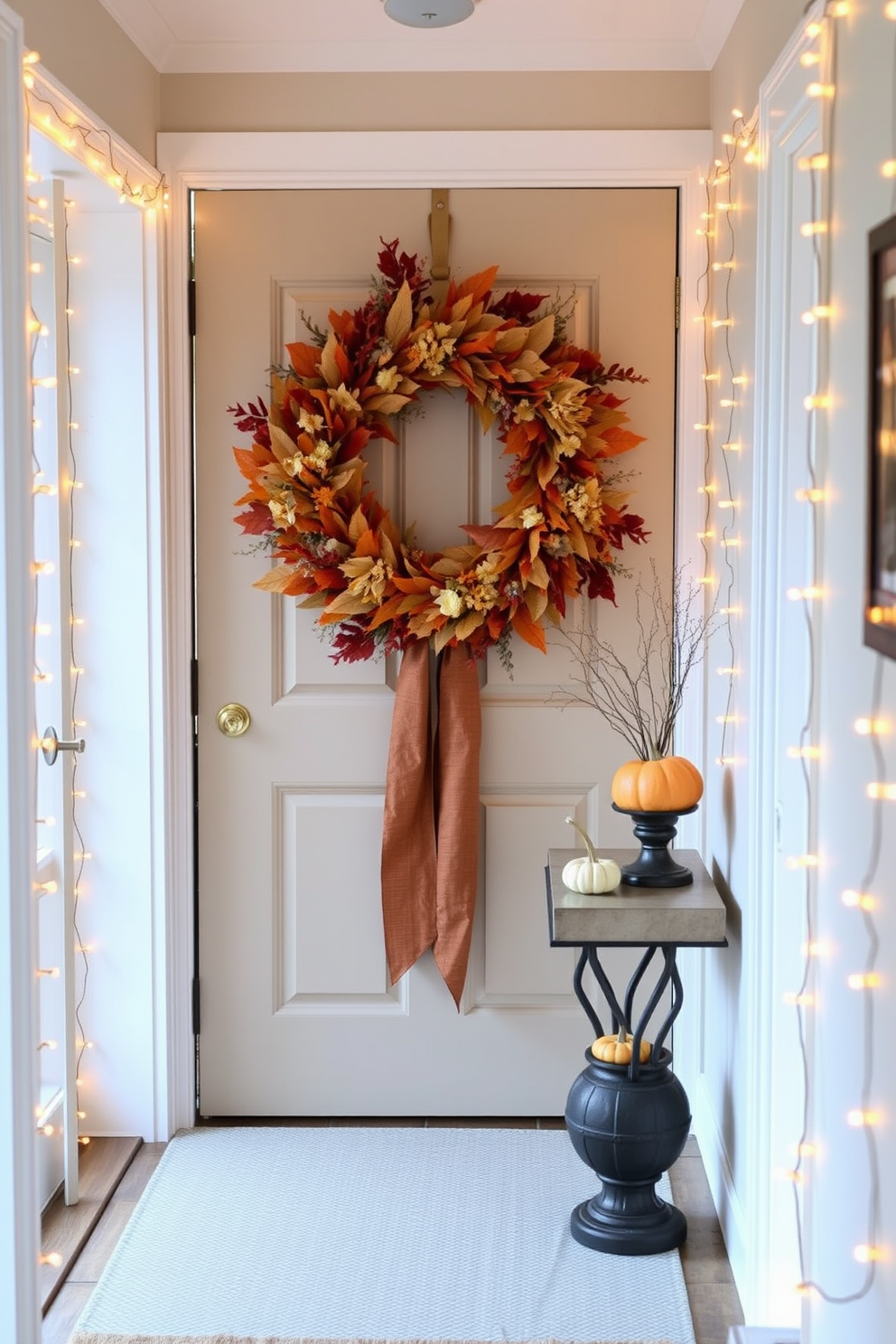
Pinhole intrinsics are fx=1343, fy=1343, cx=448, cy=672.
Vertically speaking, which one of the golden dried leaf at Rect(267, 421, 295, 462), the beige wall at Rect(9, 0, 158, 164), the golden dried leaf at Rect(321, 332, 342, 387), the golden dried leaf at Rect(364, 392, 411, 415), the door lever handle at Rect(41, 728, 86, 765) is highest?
the beige wall at Rect(9, 0, 158, 164)

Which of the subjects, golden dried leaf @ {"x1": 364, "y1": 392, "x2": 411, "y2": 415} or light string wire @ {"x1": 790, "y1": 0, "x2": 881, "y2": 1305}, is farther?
golden dried leaf @ {"x1": 364, "y1": 392, "x2": 411, "y2": 415}

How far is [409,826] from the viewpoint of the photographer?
10.2 feet

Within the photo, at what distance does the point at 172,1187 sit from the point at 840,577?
2.03m

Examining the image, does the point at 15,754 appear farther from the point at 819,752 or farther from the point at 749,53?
the point at 749,53

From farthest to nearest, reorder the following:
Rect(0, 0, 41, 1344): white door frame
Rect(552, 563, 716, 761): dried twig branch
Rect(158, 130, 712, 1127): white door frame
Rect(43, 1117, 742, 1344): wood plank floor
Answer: Rect(552, 563, 716, 761): dried twig branch → Rect(158, 130, 712, 1127): white door frame → Rect(43, 1117, 742, 1344): wood plank floor → Rect(0, 0, 41, 1344): white door frame

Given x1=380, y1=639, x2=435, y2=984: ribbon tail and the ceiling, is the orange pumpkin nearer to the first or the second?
x1=380, y1=639, x2=435, y2=984: ribbon tail

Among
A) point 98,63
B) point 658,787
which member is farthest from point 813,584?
point 98,63

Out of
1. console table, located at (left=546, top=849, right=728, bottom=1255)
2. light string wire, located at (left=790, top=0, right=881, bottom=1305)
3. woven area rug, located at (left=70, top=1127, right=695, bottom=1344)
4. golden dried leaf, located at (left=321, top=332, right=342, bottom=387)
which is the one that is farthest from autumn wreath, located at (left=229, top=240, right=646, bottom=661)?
woven area rug, located at (left=70, top=1127, right=695, bottom=1344)

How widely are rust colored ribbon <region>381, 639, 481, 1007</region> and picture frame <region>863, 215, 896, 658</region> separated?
1.63 meters

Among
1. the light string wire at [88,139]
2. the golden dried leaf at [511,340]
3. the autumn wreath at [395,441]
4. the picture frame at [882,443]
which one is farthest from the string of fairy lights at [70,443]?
the picture frame at [882,443]

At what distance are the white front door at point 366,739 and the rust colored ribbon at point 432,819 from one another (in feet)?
0.26

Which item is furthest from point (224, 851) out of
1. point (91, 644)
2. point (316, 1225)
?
point (316, 1225)

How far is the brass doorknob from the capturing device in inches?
125

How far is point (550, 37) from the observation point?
2934 mm
